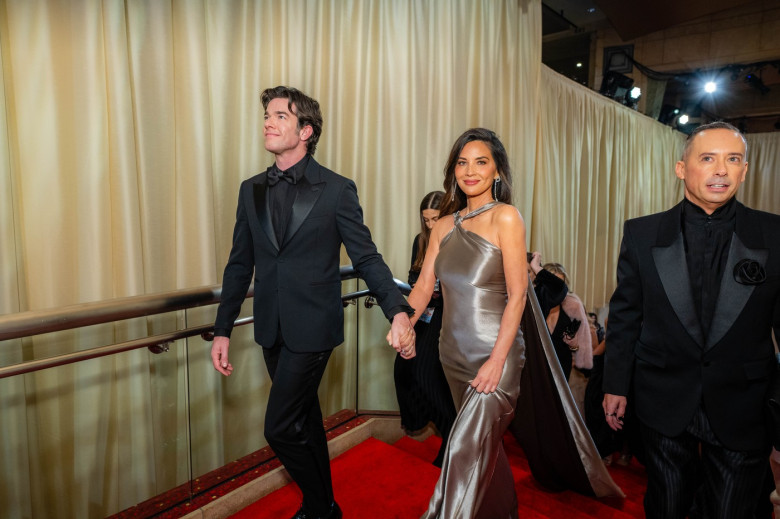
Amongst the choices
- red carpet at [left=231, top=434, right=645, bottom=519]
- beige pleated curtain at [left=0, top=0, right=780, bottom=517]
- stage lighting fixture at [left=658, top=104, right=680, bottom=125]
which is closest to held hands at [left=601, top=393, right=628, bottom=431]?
red carpet at [left=231, top=434, right=645, bottom=519]

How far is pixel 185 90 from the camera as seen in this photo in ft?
9.39

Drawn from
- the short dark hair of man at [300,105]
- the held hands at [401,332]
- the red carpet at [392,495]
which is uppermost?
the short dark hair of man at [300,105]

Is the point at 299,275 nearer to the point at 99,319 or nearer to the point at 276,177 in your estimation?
the point at 276,177

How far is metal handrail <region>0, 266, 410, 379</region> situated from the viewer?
167 centimetres

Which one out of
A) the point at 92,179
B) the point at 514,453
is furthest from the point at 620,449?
the point at 92,179

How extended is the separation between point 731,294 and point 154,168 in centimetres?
265

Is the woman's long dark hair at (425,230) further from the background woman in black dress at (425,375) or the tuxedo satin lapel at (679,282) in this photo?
the tuxedo satin lapel at (679,282)

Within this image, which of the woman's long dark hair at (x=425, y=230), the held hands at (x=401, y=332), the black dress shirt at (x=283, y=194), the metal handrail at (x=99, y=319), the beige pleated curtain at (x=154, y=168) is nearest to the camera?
the metal handrail at (x=99, y=319)

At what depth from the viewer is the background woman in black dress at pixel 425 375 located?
→ 2.96 m

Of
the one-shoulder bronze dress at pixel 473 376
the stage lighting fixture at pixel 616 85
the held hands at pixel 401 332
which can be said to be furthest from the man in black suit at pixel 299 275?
the stage lighting fixture at pixel 616 85

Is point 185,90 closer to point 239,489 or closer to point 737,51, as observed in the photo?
point 239,489

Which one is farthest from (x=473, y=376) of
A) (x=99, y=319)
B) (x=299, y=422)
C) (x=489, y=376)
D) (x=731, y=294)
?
(x=99, y=319)

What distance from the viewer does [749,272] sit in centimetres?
156

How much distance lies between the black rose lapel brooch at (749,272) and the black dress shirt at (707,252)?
0.05m
